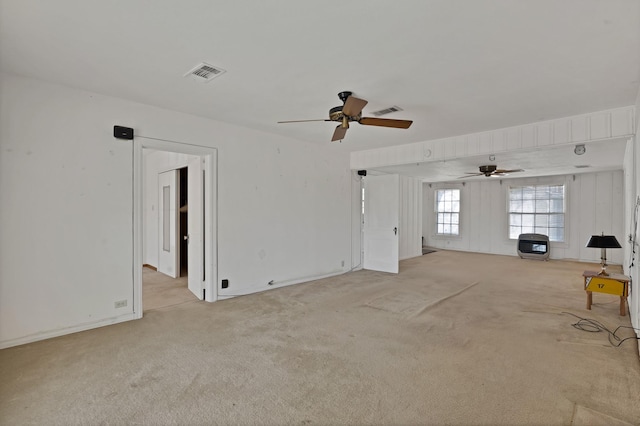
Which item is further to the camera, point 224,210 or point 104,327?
point 224,210

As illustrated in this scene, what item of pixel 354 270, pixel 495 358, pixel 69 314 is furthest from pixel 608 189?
pixel 69 314

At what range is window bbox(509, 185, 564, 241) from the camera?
868cm

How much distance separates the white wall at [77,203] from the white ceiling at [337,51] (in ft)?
0.94

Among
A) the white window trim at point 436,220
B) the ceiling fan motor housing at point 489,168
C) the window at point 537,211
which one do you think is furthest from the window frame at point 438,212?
the ceiling fan motor housing at point 489,168

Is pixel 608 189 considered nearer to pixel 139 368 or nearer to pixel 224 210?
pixel 224 210

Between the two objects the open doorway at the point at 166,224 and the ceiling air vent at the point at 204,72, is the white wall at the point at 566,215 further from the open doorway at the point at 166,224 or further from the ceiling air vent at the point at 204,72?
the ceiling air vent at the point at 204,72

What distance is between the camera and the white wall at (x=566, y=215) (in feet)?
25.9

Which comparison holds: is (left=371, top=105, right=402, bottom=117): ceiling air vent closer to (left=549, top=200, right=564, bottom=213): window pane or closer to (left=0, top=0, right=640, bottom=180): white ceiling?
(left=0, top=0, right=640, bottom=180): white ceiling

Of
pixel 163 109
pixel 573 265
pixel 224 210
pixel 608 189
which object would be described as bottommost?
pixel 573 265

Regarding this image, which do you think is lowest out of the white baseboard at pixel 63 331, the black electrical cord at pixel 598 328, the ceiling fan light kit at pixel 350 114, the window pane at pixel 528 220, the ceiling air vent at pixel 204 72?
the black electrical cord at pixel 598 328

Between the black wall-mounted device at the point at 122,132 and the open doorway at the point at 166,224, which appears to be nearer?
the black wall-mounted device at the point at 122,132

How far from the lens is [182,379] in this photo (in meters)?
2.42

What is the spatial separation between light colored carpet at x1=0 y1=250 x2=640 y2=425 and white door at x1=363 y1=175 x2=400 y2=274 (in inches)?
88.4

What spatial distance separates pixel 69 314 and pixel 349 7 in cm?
376
